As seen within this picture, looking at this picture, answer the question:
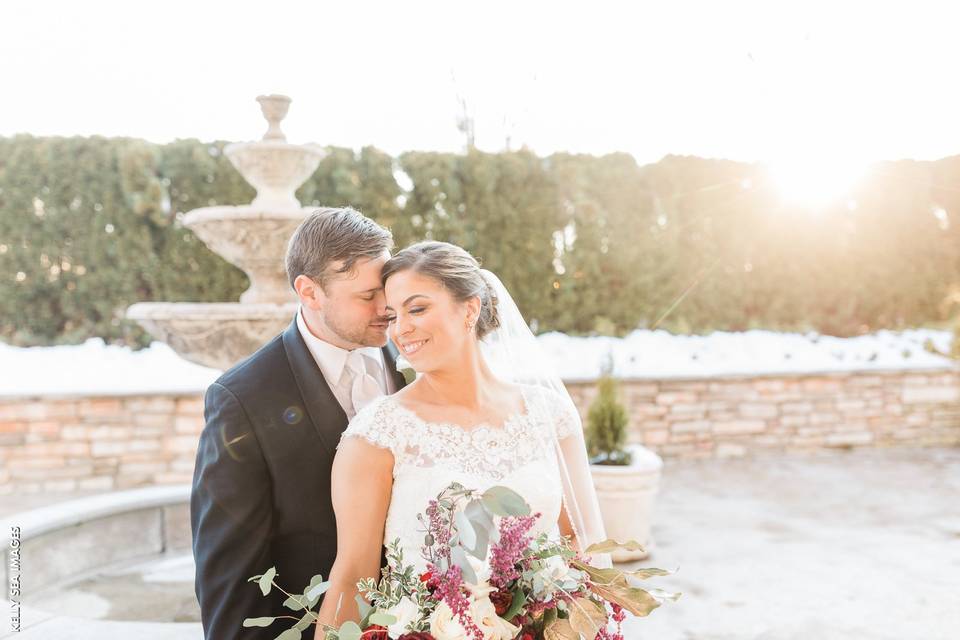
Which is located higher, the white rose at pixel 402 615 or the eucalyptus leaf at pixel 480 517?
the eucalyptus leaf at pixel 480 517

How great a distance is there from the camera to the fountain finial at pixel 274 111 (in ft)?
14.0

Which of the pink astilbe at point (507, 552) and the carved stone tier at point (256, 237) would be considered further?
the carved stone tier at point (256, 237)

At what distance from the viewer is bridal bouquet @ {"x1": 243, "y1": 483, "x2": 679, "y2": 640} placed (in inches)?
→ 58.9

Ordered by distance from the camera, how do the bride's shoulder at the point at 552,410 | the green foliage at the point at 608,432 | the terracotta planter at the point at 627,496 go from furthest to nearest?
1. the green foliage at the point at 608,432
2. the terracotta planter at the point at 627,496
3. the bride's shoulder at the point at 552,410

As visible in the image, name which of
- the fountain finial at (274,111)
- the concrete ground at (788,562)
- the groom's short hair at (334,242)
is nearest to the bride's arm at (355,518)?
the groom's short hair at (334,242)

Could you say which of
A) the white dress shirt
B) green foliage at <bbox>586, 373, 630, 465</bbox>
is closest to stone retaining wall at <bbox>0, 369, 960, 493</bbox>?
green foliage at <bbox>586, 373, 630, 465</bbox>

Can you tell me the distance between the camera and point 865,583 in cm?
464

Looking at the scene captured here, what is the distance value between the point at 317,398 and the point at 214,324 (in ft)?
5.54

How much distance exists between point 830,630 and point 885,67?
8771 millimetres

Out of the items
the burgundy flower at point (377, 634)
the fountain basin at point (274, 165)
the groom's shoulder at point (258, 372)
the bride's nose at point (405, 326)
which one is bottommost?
the burgundy flower at point (377, 634)

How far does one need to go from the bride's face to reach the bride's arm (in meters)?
0.29

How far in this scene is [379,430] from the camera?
2062mm

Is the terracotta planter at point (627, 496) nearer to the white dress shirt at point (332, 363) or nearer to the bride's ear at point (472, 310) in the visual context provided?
the white dress shirt at point (332, 363)

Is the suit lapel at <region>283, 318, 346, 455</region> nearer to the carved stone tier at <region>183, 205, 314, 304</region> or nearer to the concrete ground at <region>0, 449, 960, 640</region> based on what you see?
the concrete ground at <region>0, 449, 960, 640</region>
